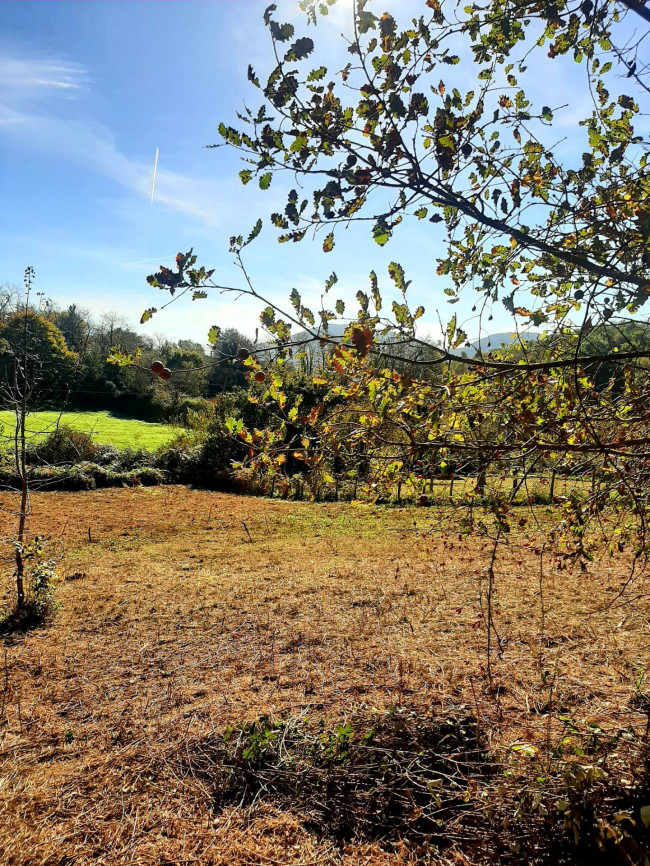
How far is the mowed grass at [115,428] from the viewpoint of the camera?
811 inches

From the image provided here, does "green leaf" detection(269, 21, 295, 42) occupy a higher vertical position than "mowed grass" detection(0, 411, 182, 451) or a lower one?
higher

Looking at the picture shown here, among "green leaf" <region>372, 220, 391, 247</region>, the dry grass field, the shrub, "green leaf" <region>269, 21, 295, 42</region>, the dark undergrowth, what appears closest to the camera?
"green leaf" <region>269, 21, 295, 42</region>

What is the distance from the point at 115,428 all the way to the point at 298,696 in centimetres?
2505

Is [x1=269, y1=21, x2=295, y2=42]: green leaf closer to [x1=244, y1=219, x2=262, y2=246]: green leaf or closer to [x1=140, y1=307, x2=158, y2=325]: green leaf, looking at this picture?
Answer: [x1=244, y1=219, x2=262, y2=246]: green leaf

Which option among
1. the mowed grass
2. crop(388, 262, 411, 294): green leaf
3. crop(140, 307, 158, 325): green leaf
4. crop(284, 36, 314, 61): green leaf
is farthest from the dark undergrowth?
the mowed grass

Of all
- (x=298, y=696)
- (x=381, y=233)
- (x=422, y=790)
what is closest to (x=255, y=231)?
(x=381, y=233)

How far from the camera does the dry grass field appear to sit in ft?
7.82

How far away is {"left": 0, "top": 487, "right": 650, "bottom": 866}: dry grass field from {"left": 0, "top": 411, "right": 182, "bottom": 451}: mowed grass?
13.9m

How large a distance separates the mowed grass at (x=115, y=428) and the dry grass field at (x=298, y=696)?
45.6 feet

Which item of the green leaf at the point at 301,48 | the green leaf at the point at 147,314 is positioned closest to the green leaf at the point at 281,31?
the green leaf at the point at 301,48

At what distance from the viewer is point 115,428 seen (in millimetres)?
26078

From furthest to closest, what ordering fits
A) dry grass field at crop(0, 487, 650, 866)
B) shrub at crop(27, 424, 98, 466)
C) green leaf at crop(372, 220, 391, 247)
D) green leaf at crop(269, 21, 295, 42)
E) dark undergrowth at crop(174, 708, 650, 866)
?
shrub at crop(27, 424, 98, 466) < dry grass field at crop(0, 487, 650, 866) < dark undergrowth at crop(174, 708, 650, 866) < green leaf at crop(372, 220, 391, 247) < green leaf at crop(269, 21, 295, 42)

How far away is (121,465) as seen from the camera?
18.3 meters

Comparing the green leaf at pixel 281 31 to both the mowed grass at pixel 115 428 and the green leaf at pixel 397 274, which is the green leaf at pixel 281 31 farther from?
the mowed grass at pixel 115 428
